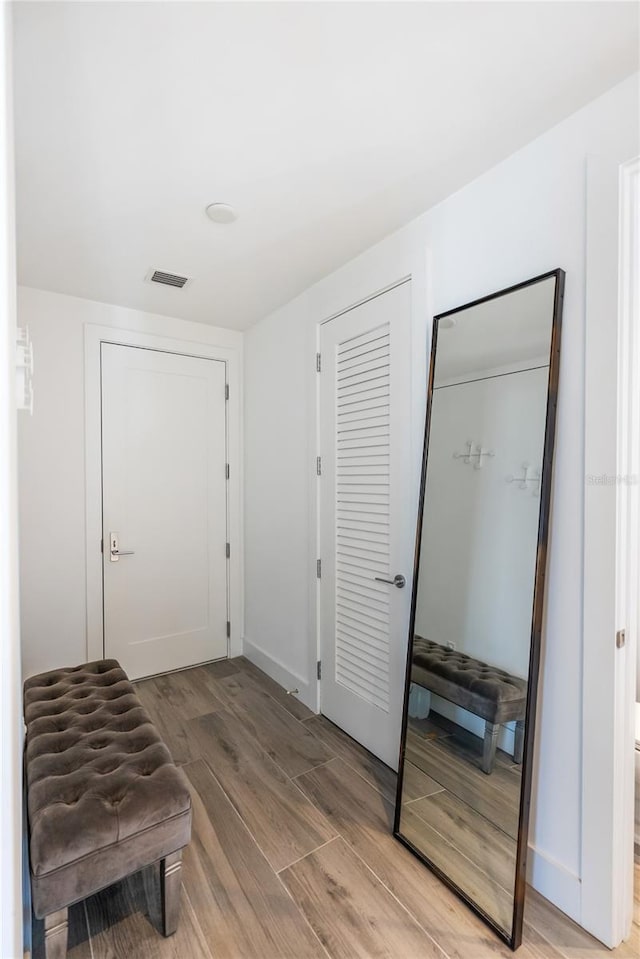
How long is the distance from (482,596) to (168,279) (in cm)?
236

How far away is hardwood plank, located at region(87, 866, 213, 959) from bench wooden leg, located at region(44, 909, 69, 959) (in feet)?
0.59

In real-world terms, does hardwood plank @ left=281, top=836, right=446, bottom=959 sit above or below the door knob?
below

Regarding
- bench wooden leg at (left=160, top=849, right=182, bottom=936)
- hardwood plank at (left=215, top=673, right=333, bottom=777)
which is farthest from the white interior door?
bench wooden leg at (left=160, top=849, right=182, bottom=936)

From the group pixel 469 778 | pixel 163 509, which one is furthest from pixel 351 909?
pixel 163 509

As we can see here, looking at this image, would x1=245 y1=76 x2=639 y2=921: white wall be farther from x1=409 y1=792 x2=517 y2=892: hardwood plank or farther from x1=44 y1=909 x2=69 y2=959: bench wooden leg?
x1=44 y1=909 x2=69 y2=959: bench wooden leg

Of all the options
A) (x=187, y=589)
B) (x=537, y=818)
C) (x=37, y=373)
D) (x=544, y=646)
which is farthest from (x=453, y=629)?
(x=37, y=373)

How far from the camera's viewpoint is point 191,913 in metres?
1.45

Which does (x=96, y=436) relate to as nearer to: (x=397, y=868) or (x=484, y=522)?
(x=484, y=522)

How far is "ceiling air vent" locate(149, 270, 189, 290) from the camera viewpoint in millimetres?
2557

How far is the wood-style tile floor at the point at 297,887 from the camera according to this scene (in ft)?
4.38

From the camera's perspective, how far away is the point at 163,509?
3.25 m

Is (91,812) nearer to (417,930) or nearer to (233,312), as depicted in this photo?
(417,930)

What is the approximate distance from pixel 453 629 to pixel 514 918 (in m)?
0.82

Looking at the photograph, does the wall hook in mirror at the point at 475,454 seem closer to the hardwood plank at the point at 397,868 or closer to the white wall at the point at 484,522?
the white wall at the point at 484,522
